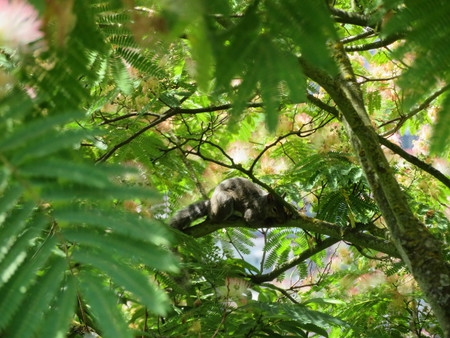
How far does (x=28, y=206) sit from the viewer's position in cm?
98

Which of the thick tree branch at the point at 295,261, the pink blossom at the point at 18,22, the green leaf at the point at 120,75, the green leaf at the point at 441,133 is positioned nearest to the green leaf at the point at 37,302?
the pink blossom at the point at 18,22

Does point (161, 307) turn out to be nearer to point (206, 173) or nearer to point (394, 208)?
point (394, 208)

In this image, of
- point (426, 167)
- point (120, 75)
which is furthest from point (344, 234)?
point (120, 75)

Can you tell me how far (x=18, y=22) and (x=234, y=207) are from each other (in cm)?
367

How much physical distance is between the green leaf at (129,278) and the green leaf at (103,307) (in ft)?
0.11

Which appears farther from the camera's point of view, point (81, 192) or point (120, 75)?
point (120, 75)

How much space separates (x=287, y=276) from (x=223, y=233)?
774mm

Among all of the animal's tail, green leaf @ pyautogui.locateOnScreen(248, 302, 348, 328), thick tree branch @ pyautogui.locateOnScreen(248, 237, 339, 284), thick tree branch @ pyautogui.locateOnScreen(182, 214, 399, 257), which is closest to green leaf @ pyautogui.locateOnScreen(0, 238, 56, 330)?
green leaf @ pyautogui.locateOnScreen(248, 302, 348, 328)

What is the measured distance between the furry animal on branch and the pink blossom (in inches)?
117

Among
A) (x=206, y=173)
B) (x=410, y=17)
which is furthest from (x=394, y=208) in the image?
(x=206, y=173)

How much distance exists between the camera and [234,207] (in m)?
4.62

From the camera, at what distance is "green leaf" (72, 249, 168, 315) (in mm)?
838

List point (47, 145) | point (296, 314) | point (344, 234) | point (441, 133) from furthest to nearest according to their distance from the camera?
point (344, 234)
point (296, 314)
point (441, 133)
point (47, 145)

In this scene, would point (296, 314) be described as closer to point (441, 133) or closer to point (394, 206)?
point (394, 206)
